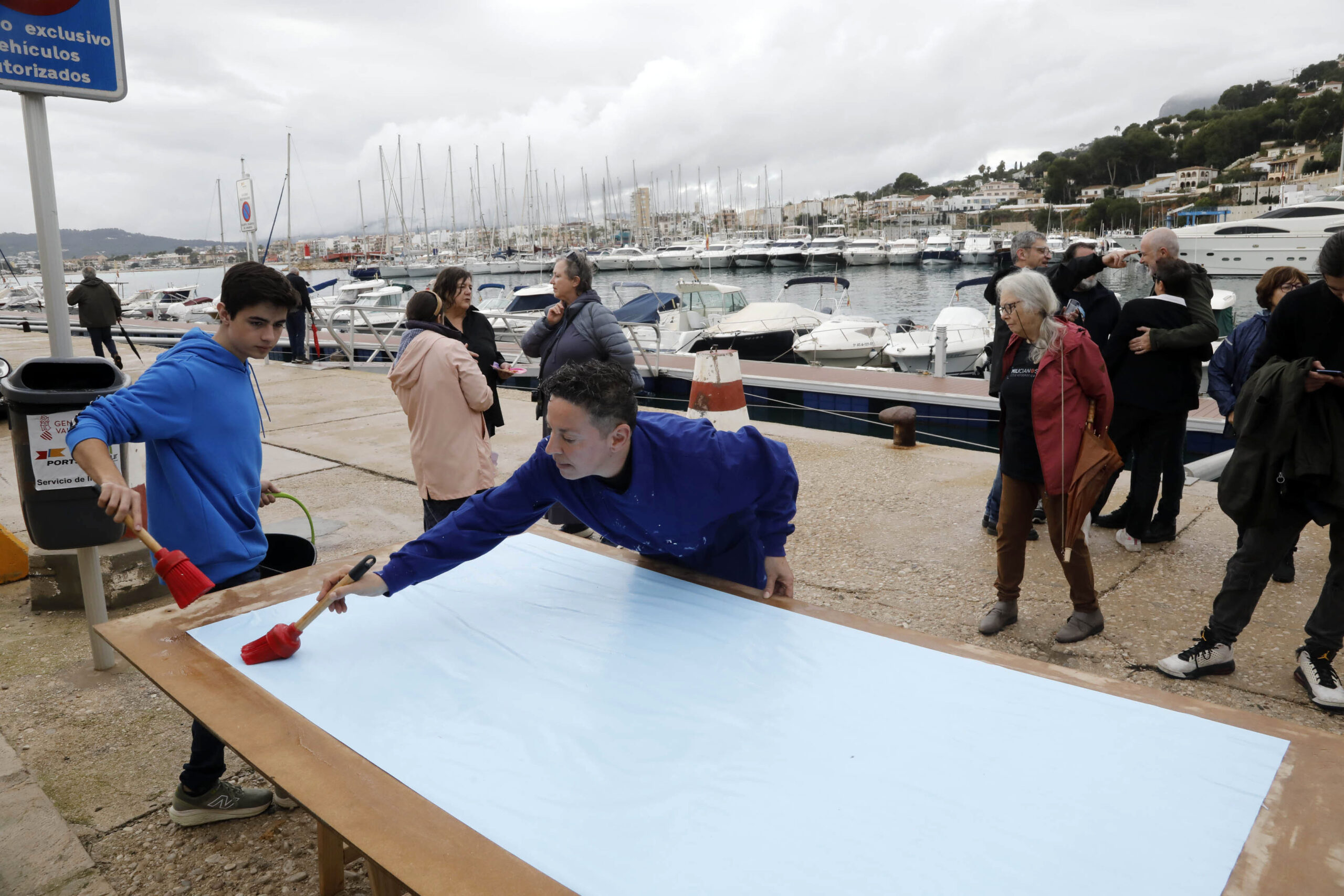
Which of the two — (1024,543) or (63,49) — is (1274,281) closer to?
(1024,543)

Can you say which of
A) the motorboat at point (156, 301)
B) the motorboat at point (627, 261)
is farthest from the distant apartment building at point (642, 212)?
the motorboat at point (156, 301)

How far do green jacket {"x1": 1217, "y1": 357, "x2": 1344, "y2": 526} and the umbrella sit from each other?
0.43 meters

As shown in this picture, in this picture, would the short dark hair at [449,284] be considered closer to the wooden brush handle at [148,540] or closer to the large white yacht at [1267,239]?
the wooden brush handle at [148,540]

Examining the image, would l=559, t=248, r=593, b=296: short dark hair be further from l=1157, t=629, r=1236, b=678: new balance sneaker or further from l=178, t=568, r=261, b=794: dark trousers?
l=1157, t=629, r=1236, b=678: new balance sneaker

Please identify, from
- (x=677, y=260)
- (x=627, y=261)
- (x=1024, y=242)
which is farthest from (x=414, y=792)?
(x=627, y=261)

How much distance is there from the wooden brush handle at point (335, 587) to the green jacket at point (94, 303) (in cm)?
1407

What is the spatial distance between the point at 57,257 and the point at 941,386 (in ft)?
29.2

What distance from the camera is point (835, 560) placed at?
4848 mm

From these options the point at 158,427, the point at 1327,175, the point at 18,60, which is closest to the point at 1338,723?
the point at 158,427

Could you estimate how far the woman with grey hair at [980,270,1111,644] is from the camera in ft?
11.8

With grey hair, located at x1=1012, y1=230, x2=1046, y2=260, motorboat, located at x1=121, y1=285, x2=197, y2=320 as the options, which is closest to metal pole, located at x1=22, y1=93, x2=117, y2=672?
grey hair, located at x1=1012, y1=230, x2=1046, y2=260

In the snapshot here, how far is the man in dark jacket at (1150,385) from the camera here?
4.56m

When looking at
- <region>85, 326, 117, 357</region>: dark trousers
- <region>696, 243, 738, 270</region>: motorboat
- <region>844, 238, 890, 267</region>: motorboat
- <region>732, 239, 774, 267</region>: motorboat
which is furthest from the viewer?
<region>732, 239, 774, 267</region>: motorboat

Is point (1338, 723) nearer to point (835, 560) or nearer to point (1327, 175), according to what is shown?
point (835, 560)
